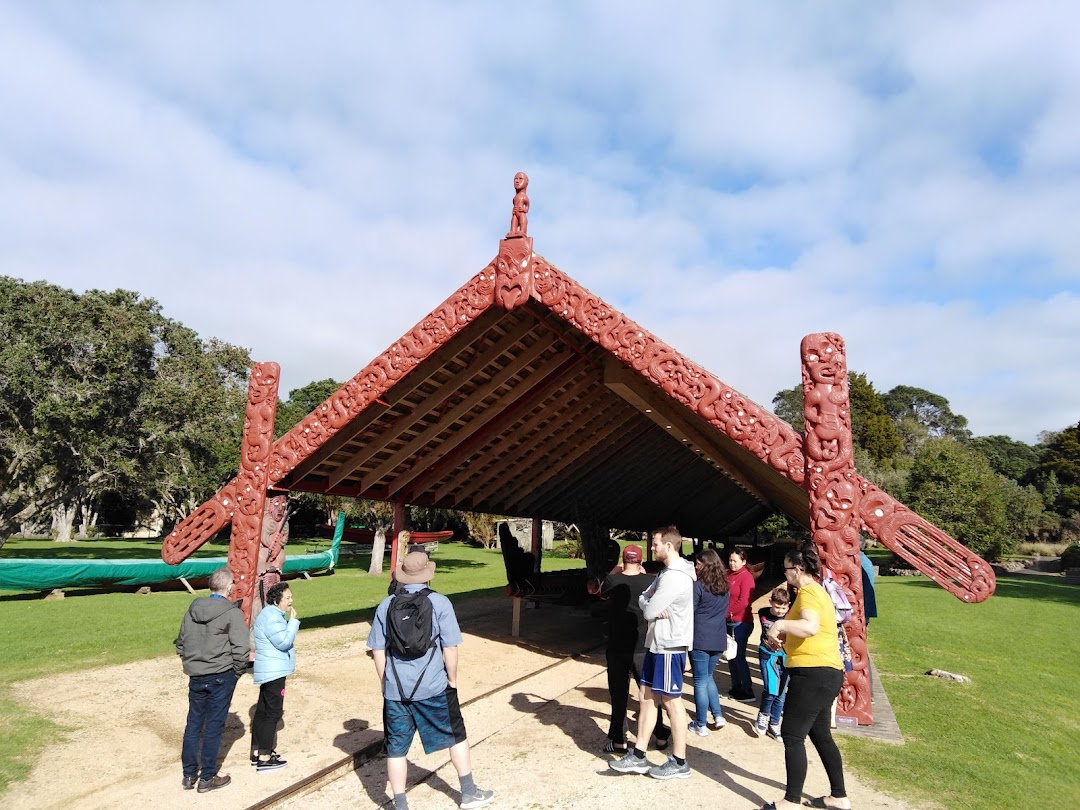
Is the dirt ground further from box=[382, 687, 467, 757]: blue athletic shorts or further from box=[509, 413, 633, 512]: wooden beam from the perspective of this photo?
box=[509, 413, 633, 512]: wooden beam

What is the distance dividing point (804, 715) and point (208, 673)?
3.88 meters

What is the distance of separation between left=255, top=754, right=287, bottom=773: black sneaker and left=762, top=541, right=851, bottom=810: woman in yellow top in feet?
11.5

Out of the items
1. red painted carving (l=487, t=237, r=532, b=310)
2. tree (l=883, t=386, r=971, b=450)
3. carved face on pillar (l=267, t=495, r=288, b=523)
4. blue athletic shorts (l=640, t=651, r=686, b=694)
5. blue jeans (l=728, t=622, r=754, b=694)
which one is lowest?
blue jeans (l=728, t=622, r=754, b=694)

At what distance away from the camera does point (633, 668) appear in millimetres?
5418

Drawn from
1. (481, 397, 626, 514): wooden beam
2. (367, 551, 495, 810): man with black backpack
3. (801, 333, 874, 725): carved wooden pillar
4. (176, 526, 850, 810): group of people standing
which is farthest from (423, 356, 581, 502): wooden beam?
(367, 551, 495, 810): man with black backpack

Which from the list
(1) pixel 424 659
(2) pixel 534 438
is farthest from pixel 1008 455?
(1) pixel 424 659

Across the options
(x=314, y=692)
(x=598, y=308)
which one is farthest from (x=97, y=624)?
(x=598, y=308)

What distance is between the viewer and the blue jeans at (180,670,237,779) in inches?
184

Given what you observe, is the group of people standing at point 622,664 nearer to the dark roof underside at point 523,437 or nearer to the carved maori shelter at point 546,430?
the carved maori shelter at point 546,430

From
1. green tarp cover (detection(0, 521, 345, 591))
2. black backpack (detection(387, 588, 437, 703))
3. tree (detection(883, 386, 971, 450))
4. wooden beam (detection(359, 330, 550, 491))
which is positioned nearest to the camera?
black backpack (detection(387, 588, 437, 703))

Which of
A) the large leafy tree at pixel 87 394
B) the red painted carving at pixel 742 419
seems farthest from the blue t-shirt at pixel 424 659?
the large leafy tree at pixel 87 394

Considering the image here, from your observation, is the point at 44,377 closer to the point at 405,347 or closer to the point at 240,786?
the point at 405,347

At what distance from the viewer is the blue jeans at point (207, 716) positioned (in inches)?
184

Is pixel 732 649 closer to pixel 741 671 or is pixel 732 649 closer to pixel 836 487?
pixel 741 671
